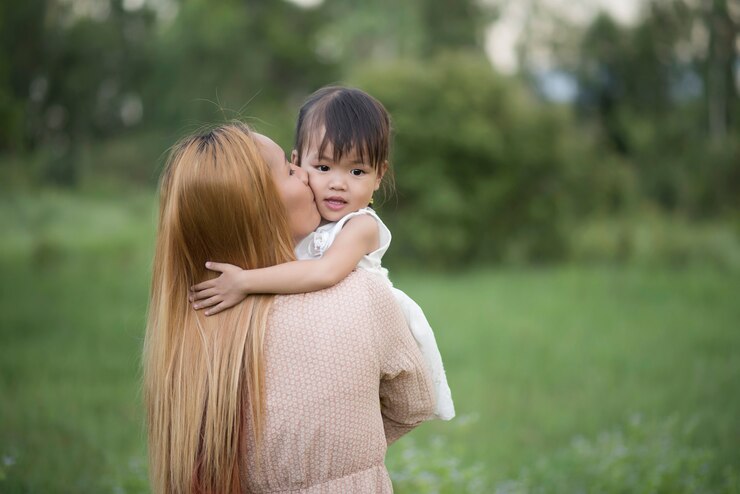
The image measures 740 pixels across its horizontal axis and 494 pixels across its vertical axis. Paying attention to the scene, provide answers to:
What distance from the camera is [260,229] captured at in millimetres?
2031

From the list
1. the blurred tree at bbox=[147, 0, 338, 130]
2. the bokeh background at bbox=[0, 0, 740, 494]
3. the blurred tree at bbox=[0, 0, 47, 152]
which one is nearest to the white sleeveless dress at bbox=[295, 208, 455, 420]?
the bokeh background at bbox=[0, 0, 740, 494]

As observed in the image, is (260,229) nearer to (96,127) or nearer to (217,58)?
(96,127)

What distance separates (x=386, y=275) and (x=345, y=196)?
0.94 feet

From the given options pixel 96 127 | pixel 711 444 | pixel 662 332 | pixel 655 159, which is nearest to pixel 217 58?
pixel 96 127

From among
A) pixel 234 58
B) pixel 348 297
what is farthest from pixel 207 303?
pixel 234 58

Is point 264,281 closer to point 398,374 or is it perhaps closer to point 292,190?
point 292,190

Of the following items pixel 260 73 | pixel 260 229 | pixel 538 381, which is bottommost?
pixel 538 381

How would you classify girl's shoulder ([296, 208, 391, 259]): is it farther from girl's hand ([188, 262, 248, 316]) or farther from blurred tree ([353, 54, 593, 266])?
blurred tree ([353, 54, 593, 266])

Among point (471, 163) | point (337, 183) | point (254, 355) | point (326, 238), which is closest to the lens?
point (254, 355)

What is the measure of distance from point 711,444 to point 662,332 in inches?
151

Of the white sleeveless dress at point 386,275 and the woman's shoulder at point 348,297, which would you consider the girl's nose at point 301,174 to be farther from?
the woman's shoulder at point 348,297

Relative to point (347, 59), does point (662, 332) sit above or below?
below

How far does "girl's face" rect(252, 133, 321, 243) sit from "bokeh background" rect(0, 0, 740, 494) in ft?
7.53

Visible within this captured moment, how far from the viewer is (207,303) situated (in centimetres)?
203
